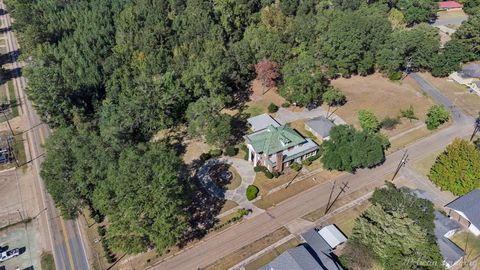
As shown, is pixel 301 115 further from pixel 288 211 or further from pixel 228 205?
pixel 228 205

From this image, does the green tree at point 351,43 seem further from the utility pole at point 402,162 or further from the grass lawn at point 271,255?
the grass lawn at point 271,255

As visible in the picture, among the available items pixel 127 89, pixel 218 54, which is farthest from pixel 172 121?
pixel 218 54

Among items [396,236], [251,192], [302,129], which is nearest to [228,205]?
[251,192]

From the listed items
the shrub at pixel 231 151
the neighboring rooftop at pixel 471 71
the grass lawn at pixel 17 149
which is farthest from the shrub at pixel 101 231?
the neighboring rooftop at pixel 471 71

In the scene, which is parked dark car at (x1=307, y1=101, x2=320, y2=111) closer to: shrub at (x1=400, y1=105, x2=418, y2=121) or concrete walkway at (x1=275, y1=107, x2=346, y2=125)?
concrete walkway at (x1=275, y1=107, x2=346, y2=125)

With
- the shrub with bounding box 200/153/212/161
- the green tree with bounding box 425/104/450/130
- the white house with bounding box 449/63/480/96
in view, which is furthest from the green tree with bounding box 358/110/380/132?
the white house with bounding box 449/63/480/96

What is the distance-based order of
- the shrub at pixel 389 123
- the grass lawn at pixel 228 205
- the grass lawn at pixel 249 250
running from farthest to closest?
1. the shrub at pixel 389 123
2. the grass lawn at pixel 228 205
3. the grass lawn at pixel 249 250

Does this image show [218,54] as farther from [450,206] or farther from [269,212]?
[450,206]
